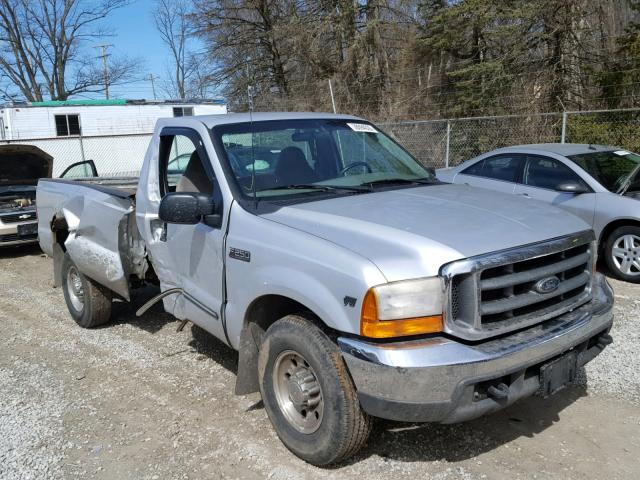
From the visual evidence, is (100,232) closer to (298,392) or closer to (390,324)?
(298,392)

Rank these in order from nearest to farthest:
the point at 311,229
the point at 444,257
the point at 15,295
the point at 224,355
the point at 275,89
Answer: the point at 444,257 → the point at 311,229 → the point at 224,355 → the point at 15,295 → the point at 275,89

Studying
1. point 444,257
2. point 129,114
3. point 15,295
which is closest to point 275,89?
point 129,114

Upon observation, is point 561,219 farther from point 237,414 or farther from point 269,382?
point 237,414

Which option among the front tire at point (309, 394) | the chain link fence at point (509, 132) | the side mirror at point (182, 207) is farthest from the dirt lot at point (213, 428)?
Result: the chain link fence at point (509, 132)

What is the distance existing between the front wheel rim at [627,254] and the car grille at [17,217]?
8.28 metres

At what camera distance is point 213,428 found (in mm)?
3768

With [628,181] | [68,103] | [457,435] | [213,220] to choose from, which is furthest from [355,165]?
[68,103]

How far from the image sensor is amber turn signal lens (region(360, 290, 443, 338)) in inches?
107

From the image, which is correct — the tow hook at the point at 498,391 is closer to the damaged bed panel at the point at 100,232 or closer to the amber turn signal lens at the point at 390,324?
the amber turn signal lens at the point at 390,324

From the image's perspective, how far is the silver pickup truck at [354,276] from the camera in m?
2.73

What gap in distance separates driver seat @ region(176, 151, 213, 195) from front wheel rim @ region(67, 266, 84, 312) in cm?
205

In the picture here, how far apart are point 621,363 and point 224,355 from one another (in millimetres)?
3139

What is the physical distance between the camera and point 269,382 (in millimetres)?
3432

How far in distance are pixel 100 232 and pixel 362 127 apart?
98.7 inches
